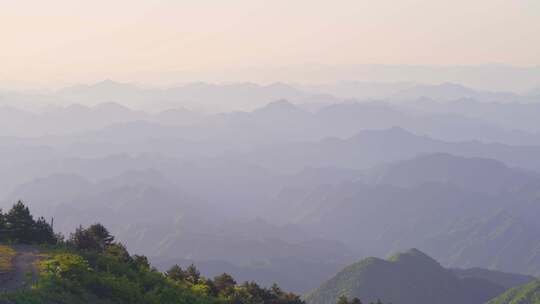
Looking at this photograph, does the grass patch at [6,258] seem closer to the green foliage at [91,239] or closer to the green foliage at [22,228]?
the green foliage at [22,228]

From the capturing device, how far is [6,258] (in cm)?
4366

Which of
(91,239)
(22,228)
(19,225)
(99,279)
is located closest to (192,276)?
(91,239)

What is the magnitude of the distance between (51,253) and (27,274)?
8222 millimetres

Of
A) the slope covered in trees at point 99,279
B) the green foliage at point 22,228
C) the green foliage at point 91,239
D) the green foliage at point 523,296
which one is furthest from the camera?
the green foliage at point 523,296

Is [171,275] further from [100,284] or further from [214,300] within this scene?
[100,284]

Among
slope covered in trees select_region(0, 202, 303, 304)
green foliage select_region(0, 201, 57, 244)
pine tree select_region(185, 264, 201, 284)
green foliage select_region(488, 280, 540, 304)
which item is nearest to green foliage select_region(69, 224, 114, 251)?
slope covered in trees select_region(0, 202, 303, 304)

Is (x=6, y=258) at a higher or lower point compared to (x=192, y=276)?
higher

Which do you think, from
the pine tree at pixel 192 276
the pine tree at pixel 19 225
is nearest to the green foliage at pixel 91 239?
the pine tree at pixel 19 225

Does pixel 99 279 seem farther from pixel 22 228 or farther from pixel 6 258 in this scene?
pixel 22 228

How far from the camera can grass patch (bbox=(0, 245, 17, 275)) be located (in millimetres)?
40472

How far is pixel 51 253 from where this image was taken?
1847 inches

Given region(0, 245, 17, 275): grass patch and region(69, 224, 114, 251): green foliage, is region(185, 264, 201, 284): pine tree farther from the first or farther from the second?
region(0, 245, 17, 275): grass patch

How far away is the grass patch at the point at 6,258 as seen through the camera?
40.5 m

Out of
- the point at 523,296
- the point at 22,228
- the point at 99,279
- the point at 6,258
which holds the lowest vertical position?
the point at 99,279
